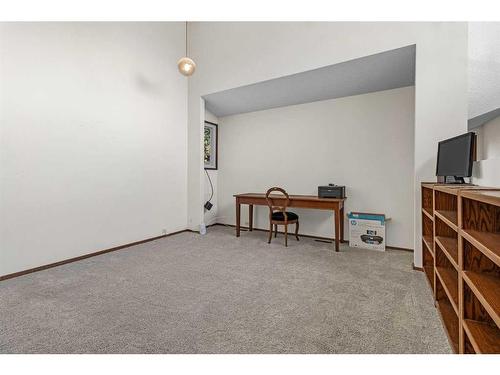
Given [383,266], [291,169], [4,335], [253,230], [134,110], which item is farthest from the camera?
[253,230]

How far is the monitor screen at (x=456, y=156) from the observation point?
1.82 metres

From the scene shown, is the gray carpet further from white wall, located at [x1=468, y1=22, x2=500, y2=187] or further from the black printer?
white wall, located at [x1=468, y1=22, x2=500, y2=187]

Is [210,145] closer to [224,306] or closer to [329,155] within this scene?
[329,155]

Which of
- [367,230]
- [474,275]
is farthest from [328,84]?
[474,275]

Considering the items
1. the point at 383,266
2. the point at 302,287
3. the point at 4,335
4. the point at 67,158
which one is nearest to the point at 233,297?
the point at 302,287

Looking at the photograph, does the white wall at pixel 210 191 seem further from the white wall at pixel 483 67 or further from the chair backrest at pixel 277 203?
the white wall at pixel 483 67

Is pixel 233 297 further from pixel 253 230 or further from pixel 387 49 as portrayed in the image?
pixel 387 49

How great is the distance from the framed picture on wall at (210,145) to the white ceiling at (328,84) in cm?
44

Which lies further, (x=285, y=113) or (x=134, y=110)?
(x=285, y=113)

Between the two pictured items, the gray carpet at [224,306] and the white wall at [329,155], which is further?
the white wall at [329,155]

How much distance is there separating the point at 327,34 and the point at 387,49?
2.46ft

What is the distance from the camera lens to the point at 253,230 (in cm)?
440

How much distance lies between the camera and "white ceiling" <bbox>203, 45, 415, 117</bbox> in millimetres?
2827

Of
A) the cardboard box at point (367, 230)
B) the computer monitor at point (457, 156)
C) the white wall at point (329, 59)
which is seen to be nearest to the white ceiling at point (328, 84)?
the white wall at point (329, 59)
